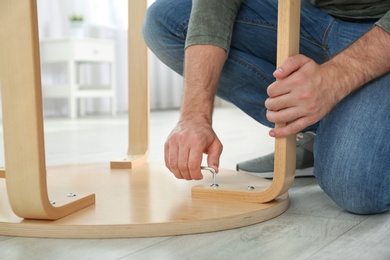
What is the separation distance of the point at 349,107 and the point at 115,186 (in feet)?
1.49

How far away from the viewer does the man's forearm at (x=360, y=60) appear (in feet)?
2.66

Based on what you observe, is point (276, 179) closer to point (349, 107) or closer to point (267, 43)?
point (349, 107)

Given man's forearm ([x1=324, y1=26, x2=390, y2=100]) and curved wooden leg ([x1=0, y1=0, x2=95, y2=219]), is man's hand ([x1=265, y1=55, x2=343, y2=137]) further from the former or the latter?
curved wooden leg ([x1=0, y1=0, x2=95, y2=219])

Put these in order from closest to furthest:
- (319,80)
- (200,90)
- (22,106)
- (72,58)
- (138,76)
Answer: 1. (22,106)
2. (319,80)
3. (200,90)
4. (138,76)
5. (72,58)

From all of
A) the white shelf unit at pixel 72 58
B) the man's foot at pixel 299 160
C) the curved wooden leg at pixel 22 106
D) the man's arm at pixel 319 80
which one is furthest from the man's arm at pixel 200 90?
the white shelf unit at pixel 72 58

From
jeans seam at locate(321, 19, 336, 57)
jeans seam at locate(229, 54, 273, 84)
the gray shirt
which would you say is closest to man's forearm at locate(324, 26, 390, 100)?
the gray shirt

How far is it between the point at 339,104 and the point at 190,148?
0.29 m

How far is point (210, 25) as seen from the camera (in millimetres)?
929

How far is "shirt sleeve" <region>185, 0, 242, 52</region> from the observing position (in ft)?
3.04

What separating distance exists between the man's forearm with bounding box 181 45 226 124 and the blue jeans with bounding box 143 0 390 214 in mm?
213

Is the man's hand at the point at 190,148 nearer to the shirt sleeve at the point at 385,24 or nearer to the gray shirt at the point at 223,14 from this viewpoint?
the gray shirt at the point at 223,14

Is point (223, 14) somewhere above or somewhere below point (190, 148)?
above

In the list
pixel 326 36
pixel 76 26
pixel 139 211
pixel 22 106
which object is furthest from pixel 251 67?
pixel 76 26

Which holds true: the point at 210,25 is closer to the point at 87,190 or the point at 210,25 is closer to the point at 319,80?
the point at 319,80
